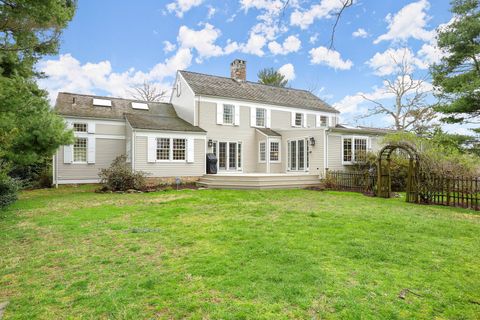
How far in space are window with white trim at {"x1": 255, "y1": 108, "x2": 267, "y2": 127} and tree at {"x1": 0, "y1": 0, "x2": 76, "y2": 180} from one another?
37.5 ft

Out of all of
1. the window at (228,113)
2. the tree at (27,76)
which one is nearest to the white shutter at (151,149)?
the tree at (27,76)

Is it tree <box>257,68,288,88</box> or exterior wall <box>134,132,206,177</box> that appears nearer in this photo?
exterior wall <box>134,132,206,177</box>

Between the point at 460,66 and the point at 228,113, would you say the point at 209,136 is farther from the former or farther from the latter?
the point at 460,66

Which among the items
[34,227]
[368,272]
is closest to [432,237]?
[368,272]

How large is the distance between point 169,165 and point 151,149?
4.28 feet

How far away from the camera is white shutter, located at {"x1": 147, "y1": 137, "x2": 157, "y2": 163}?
1460 cm

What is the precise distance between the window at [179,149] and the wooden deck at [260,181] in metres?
1.87

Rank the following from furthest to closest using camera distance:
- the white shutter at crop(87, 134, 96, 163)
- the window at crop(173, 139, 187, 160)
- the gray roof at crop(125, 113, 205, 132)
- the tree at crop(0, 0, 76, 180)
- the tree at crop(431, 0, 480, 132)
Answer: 1. the white shutter at crop(87, 134, 96, 163)
2. the window at crop(173, 139, 187, 160)
3. the gray roof at crop(125, 113, 205, 132)
4. the tree at crop(431, 0, 480, 132)
5. the tree at crop(0, 0, 76, 180)

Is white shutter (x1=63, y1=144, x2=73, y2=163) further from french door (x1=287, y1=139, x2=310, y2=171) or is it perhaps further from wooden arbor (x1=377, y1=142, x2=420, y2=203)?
wooden arbor (x1=377, y1=142, x2=420, y2=203)

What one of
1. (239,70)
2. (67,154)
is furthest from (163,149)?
(239,70)

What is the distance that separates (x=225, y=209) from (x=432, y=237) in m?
5.04

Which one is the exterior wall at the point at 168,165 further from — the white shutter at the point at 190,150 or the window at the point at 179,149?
the window at the point at 179,149

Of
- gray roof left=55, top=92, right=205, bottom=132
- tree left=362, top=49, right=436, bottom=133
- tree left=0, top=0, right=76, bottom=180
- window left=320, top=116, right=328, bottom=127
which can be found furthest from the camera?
tree left=362, top=49, right=436, bottom=133

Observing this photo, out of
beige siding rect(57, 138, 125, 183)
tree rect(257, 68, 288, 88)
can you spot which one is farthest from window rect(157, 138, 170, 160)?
tree rect(257, 68, 288, 88)
